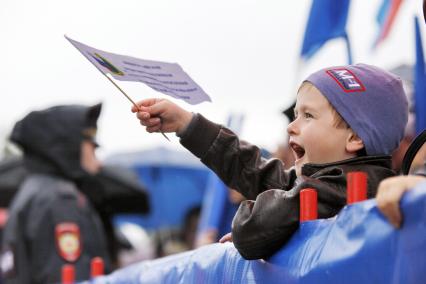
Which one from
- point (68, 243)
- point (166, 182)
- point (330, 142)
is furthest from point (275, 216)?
point (166, 182)

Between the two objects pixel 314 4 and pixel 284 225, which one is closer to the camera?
pixel 284 225

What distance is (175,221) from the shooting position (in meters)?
12.9

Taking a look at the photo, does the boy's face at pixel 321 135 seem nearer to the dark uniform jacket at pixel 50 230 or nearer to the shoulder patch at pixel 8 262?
the dark uniform jacket at pixel 50 230

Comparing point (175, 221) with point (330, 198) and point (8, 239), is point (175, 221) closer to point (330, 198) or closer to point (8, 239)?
point (8, 239)

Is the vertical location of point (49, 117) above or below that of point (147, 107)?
below

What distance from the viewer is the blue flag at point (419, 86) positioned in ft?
13.2

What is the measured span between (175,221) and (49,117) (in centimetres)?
642

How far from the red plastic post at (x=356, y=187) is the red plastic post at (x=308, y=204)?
0.66 ft

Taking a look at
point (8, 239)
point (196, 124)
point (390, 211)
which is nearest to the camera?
point (390, 211)

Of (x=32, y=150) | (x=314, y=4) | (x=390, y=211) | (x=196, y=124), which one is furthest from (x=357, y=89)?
(x=32, y=150)

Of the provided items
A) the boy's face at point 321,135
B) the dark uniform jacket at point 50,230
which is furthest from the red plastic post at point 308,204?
the dark uniform jacket at point 50,230

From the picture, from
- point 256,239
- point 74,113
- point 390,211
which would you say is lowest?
point 74,113

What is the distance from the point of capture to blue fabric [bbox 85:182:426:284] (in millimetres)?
1705

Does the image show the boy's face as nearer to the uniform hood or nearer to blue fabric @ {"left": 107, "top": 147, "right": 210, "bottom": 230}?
the uniform hood
